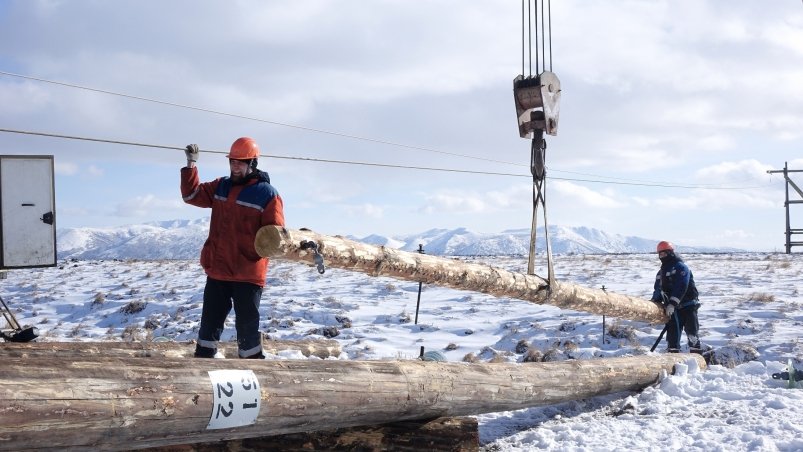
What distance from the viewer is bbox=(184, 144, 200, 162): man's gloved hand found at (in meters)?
5.79

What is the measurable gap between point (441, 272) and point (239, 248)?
7.88 feet

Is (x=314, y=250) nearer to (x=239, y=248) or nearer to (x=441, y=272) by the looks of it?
(x=239, y=248)

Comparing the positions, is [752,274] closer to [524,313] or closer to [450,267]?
[524,313]

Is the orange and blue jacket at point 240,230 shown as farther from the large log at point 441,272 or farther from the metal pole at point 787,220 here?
the metal pole at point 787,220

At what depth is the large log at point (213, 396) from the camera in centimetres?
308

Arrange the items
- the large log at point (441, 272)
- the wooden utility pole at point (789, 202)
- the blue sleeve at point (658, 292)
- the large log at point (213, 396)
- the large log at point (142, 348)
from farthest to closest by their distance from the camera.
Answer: the wooden utility pole at point (789, 202) → the blue sleeve at point (658, 292) → the large log at point (142, 348) → the large log at point (441, 272) → the large log at point (213, 396)

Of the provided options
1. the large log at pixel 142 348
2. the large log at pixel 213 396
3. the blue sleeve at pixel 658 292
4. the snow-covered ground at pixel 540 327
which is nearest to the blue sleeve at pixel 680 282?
the blue sleeve at pixel 658 292

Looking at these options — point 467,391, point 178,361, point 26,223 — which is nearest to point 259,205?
point 178,361

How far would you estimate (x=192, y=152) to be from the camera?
19.0ft

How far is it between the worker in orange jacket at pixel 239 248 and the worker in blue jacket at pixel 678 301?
6.62 meters

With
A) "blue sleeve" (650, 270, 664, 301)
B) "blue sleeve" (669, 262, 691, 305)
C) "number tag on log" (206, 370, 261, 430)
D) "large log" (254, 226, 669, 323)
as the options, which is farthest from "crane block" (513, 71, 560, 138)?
"number tag on log" (206, 370, 261, 430)

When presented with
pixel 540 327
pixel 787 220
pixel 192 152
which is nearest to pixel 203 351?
pixel 192 152

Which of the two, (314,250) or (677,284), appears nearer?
(314,250)

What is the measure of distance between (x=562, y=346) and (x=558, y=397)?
169 inches
